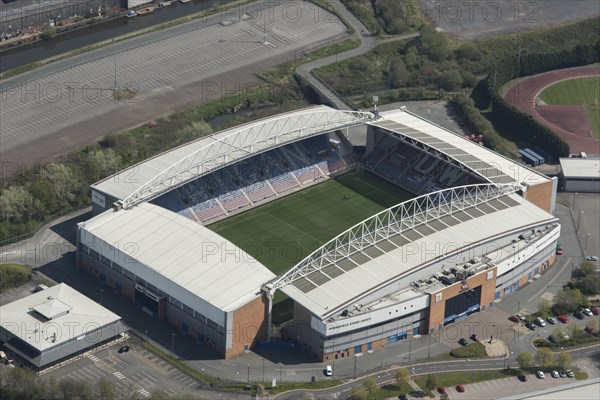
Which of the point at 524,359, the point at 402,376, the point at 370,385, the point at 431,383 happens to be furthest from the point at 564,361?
the point at 370,385

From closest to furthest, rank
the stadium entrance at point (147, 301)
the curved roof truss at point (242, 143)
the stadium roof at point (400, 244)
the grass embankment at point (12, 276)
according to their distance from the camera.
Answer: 1. the stadium roof at point (400, 244)
2. the stadium entrance at point (147, 301)
3. the grass embankment at point (12, 276)
4. the curved roof truss at point (242, 143)

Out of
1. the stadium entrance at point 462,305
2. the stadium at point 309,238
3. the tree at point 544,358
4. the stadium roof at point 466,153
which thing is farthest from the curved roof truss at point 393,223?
the tree at point 544,358

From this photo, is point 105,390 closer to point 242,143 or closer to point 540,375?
point 540,375

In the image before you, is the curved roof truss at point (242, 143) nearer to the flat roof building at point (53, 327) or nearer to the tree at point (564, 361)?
the flat roof building at point (53, 327)

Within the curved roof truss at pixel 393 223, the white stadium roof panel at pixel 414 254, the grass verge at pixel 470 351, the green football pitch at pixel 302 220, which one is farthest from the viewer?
the green football pitch at pixel 302 220

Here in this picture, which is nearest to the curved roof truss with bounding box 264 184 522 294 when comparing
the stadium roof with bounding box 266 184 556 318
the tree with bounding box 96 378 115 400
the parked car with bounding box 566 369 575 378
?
the stadium roof with bounding box 266 184 556 318

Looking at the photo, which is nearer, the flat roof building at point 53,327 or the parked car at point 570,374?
the flat roof building at point 53,327

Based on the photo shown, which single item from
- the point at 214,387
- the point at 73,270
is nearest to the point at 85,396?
the point at 214,387

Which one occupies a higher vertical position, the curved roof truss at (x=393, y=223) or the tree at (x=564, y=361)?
the curved roof truss at (x=393, y=223)
